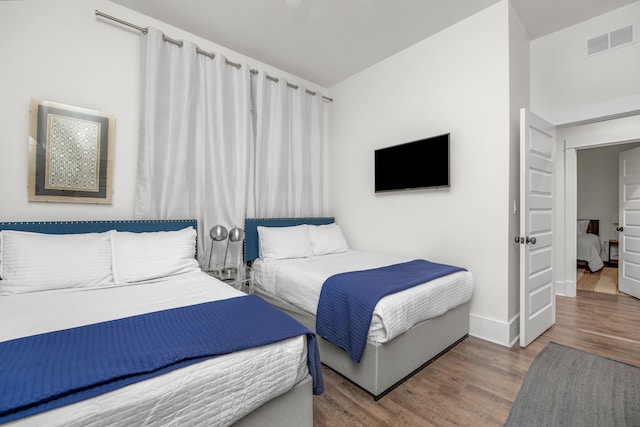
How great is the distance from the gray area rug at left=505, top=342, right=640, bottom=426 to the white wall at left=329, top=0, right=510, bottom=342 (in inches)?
18.9

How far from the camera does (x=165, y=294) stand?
1800mm

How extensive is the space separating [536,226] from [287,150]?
109 inches

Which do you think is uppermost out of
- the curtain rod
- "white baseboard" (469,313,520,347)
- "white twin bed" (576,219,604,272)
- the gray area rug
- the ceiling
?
the ceiling

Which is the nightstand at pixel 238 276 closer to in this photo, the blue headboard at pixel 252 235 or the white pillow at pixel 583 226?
the blue headboard at pixel 252 235

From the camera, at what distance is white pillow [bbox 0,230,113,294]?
1.74 m

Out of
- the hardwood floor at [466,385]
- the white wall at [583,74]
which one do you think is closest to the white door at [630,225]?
the hardwood floor at [466,385]

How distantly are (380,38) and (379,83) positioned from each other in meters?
0.57

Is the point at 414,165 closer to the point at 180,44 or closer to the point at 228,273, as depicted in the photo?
the point at 228,273

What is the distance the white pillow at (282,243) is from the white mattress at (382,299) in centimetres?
9

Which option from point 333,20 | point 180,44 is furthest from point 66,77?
point 333,20

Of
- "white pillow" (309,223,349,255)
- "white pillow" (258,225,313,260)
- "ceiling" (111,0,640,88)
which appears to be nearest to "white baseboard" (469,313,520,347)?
"white pillow" (309,223,349,255)

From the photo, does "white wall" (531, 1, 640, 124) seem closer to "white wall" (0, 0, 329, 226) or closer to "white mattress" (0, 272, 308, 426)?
"white mattress" (0, 272, 308, 426)

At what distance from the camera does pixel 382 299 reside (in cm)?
177

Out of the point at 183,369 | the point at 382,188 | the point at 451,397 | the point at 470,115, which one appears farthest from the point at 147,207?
the point at 470,115
